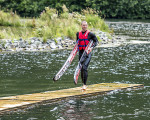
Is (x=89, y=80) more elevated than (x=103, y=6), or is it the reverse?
(x=89, y=80)

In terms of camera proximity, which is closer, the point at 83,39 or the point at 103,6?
the point at 83,39

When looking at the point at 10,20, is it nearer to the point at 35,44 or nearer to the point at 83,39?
the point at 35,44

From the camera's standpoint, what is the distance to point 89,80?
1506cm

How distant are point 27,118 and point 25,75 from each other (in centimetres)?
681

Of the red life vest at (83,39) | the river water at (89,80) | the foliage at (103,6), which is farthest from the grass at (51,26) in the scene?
the foliage at (103,6)

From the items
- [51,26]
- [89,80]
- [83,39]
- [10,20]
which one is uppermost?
[83,39]

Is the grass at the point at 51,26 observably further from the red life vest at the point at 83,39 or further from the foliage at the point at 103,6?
the foliage at the point at 103,6

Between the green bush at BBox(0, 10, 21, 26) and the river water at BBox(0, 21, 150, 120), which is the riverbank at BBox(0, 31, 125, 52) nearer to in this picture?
the river water at BBox(0, 21, 150, 120)

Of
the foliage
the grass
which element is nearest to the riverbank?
the grass

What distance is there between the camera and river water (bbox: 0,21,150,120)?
31.8ft

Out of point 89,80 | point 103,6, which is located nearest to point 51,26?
point 89,80

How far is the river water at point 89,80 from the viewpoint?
9.70 metres

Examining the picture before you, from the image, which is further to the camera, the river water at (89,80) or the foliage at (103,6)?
the foliage at (103,6)

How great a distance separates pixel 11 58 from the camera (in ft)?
68.4
